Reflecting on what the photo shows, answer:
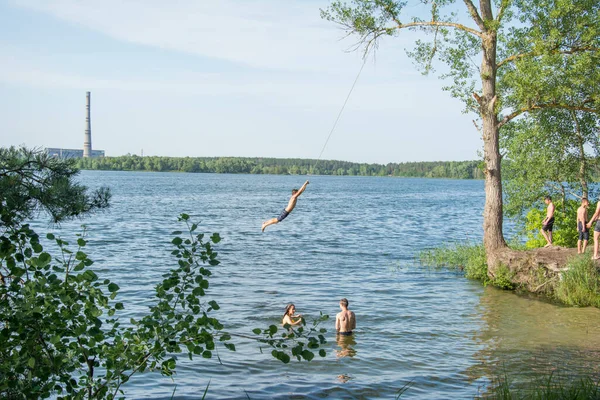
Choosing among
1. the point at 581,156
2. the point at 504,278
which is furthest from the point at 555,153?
the point at 504,278

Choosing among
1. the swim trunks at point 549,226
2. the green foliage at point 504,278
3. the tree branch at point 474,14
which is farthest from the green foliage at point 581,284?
the tree branch at point 474,14

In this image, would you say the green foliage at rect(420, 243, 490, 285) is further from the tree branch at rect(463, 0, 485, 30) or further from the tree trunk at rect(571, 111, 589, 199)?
the tree branch at rect(463, 0, 485, 30)

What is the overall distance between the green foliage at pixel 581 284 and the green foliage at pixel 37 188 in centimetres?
1576

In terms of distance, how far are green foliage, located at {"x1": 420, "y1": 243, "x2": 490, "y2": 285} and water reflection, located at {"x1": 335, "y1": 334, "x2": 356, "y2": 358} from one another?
320 inches

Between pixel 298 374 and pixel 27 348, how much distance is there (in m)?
8.22

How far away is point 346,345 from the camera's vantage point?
51.3ft

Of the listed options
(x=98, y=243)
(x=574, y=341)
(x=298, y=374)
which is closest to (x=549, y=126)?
(x=574, y=341)

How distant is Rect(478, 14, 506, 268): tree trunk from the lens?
20500 mm

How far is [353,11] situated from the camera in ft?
67.8

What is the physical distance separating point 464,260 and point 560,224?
4479mm

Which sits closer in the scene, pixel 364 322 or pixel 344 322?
pixel 344 322

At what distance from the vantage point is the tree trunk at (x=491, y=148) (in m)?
20.5

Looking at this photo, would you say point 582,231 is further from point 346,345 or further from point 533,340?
point 346,345

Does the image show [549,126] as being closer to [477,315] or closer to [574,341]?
[477,315]
